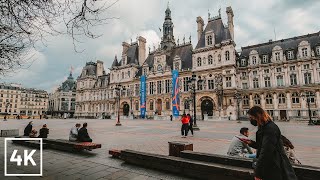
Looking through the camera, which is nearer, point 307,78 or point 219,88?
point 307,78

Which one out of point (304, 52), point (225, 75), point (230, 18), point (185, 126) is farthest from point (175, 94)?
point (185, 126)

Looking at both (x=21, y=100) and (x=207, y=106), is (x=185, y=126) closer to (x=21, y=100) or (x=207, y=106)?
(x=207, y=106)

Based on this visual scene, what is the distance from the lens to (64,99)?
10988 cm

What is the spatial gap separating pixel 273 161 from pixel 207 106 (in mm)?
41620

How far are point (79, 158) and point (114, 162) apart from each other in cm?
145

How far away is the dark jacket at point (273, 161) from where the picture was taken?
263 cm

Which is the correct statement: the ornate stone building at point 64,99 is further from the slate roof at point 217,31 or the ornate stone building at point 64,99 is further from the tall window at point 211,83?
the tall window at point 211,83

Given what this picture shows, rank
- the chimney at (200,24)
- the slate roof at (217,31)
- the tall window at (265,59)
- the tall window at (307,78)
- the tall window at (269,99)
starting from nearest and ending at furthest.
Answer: the tall window at (307,78) → the tall window at (269,99) → the tall window at (265,59) → the slate roof at (217,31) → the chimney at (200,24)

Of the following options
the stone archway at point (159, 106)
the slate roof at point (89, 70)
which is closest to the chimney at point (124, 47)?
the slate roof at point (89, 70)

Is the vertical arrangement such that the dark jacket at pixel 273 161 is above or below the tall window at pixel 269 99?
below

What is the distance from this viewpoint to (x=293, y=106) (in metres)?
36.8

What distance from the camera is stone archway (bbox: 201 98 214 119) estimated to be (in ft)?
140

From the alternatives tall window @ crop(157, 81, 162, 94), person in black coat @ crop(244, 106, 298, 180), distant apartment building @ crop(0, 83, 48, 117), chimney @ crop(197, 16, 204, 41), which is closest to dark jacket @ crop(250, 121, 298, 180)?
person in black coat @ crop(244, 106, 298, 180)

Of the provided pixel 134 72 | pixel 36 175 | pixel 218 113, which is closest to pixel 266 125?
pixel 36 175
